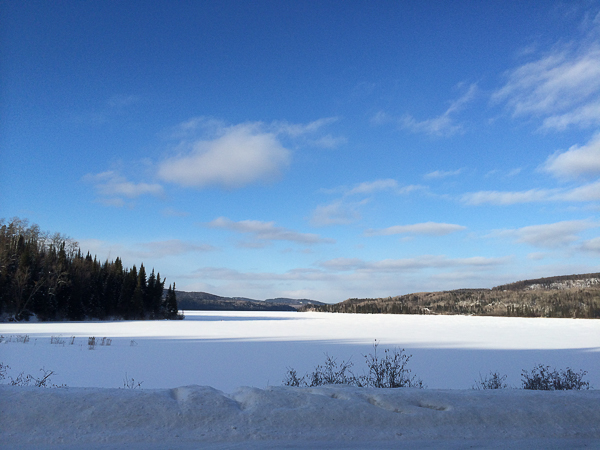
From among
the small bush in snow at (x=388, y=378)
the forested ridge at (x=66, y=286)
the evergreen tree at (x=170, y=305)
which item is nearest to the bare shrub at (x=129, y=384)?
the small bush in snow at (x=388, y=378)

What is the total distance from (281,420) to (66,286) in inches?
2376

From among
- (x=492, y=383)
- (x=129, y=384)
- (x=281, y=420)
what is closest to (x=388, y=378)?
(x=492, y=383)

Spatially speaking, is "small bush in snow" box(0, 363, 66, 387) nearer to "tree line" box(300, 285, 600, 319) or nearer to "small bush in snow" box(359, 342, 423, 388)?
"small bush in snow" box(359, 342, 423, 388)

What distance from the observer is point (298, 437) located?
4.65 meters

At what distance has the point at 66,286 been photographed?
2212 inches

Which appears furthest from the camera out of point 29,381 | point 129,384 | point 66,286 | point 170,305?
point 170,305

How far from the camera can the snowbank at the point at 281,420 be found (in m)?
4.51

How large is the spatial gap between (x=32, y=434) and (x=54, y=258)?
61.9 m

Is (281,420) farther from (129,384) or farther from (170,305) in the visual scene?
(170,305)

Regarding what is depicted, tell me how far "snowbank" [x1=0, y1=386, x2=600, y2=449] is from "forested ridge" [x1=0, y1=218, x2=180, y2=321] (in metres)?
53.8

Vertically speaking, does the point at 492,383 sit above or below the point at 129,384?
above

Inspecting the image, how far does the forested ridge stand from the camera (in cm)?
5019

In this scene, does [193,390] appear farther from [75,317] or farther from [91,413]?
[75,317]

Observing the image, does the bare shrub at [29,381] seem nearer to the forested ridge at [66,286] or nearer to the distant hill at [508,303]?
the forested ridge at [66,286]
